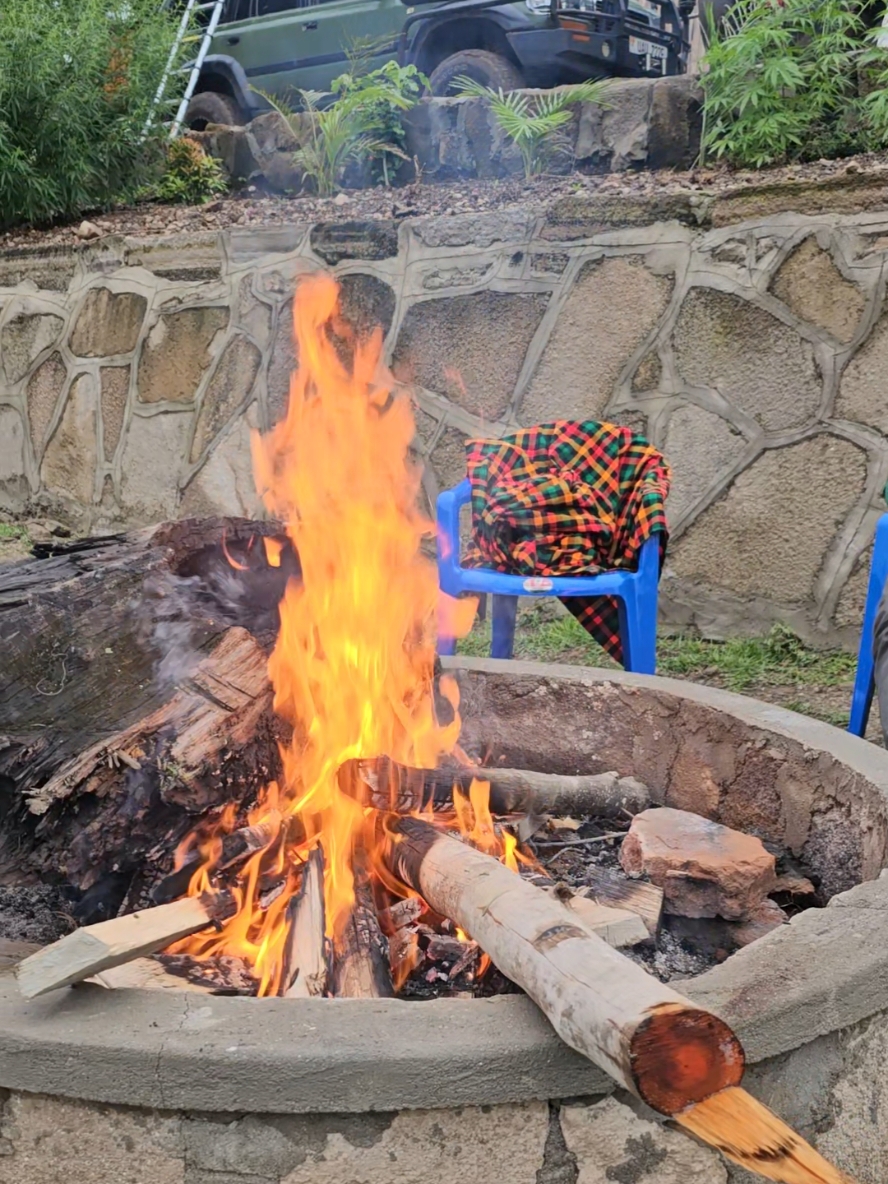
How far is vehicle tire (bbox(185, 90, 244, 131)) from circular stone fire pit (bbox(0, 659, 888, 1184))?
937 cm

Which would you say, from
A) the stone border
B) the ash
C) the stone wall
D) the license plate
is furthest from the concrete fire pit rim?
the license plate

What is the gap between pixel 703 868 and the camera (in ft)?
8.30

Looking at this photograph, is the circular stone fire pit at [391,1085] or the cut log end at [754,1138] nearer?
the cut log end at [754,1138]

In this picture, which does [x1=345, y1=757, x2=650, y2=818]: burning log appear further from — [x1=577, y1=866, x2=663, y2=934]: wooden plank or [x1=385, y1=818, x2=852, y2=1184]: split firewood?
[x1=385, y1=818, x2=852, y2=1184]: split firewood

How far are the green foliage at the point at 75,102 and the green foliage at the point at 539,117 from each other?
2504 mm

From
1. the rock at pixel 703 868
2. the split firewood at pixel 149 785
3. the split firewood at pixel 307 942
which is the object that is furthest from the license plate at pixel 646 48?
the split firewood at pixel 307 942

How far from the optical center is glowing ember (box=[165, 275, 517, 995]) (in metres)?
2.29

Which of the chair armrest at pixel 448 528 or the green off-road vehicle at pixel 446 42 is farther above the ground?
the green off-road vehicle at pixel 446 42

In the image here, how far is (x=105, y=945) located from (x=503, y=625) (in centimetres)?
279

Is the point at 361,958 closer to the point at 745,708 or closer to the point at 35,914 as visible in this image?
the point at 35,914

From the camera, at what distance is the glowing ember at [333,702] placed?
7.52 ft

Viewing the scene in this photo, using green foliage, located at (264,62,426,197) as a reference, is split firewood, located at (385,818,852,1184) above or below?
below

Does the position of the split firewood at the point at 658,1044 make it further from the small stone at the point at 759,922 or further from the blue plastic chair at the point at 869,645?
the blue plastic chair at the point at 869,645

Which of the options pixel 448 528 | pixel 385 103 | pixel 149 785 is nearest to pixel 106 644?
pixel 149 785
